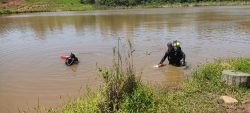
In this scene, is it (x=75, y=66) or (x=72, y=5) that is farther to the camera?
(x=72, y=5)

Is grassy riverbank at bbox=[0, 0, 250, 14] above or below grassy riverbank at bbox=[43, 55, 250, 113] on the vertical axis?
above

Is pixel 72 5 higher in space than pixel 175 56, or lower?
higher

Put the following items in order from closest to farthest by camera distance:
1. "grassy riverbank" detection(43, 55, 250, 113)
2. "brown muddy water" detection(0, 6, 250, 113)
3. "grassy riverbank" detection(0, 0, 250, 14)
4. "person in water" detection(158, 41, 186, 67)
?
"grassy riverbank" detection(43, 55, 250, 113)
"brown muddy water" detection(0, 6, 250, 113)
"person in water" detection(158, 41, 186, 67)
"grassy riverbank" detection(0, 0, 250, 14)

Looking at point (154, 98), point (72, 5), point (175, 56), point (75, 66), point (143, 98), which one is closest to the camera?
point (143, 98)

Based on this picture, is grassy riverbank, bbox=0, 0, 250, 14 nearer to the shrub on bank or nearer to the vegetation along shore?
the shrub on bank

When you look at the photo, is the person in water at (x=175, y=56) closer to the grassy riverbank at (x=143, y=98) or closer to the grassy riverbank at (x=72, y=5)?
the grassy riverbank at (x=143, y=98)

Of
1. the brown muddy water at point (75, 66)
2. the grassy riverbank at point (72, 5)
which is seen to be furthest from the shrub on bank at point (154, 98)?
the grassy riverbank at point (72, 5)

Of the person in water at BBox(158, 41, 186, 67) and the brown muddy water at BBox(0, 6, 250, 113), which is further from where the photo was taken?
the person in water at BBox(158, 41, 186, 67)

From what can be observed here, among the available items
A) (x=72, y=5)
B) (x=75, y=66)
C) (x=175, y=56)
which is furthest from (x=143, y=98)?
(x=72, y=5)

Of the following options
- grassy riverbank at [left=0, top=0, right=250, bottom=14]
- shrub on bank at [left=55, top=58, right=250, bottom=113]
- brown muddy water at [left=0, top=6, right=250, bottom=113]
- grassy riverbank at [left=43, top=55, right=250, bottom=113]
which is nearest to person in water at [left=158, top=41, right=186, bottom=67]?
brown muddy water at [left=0, top=6, right=250, bottom=113]

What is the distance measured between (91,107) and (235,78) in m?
3.48

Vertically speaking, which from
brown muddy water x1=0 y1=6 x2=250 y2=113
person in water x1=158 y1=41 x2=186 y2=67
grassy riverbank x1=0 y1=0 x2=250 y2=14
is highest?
grassy riverbank x1=0 y1=0 x2=250 y2=14

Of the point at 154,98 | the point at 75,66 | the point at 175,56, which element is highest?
the point at 175,56

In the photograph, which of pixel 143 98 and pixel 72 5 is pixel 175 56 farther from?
pixel 72 5
